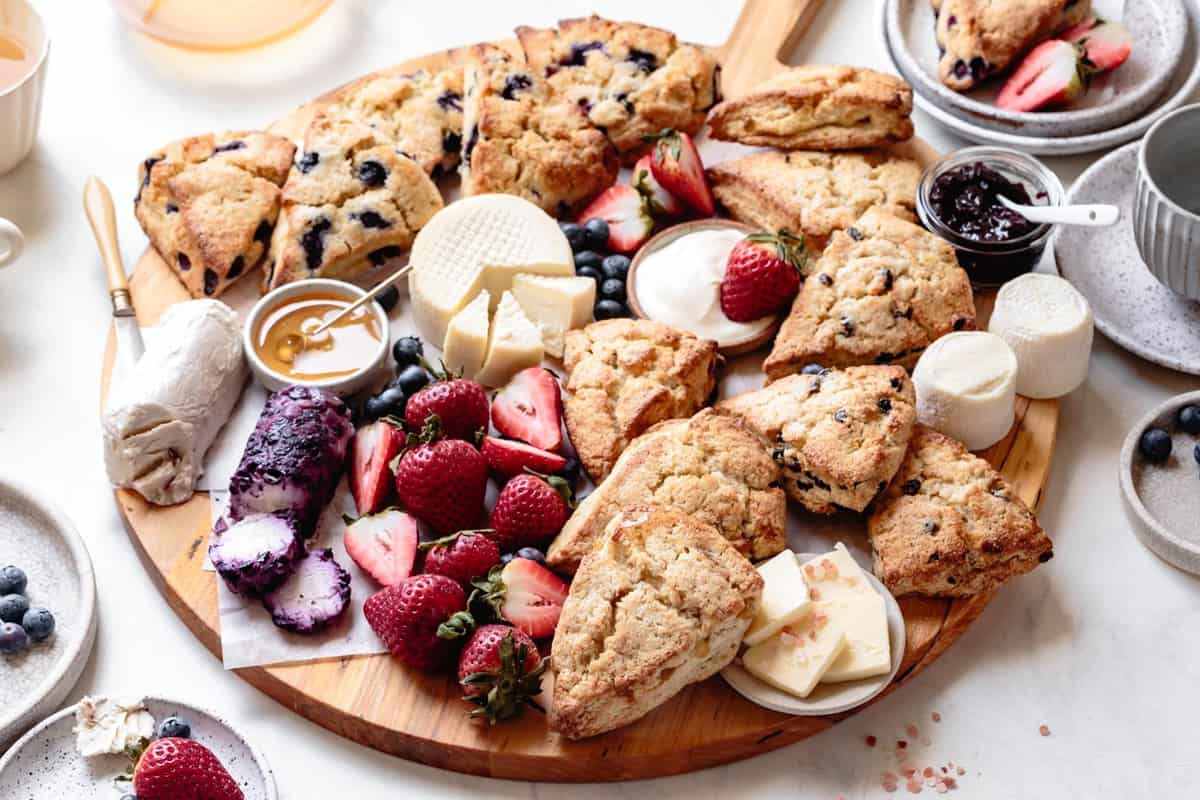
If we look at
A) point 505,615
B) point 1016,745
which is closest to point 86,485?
point 505,615

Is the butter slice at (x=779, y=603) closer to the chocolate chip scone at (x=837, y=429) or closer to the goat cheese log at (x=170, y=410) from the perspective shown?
the chocolate chip scone at (x=837, y=429)

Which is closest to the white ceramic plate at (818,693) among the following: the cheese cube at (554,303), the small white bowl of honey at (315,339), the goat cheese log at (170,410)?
the cheese cube at (554,303)

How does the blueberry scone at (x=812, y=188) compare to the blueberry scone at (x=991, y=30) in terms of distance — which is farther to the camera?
the blueberry scone at (x=991, y=30)

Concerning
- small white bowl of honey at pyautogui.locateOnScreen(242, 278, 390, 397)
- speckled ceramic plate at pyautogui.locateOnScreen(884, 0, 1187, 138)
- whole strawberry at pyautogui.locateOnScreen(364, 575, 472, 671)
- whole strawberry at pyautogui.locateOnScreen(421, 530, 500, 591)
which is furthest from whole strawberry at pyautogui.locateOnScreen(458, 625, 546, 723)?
speckled ceramic plate at pyautogui.locateOnScreen(884, 0, 1187, 138)

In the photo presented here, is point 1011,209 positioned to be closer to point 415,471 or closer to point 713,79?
point 713,79

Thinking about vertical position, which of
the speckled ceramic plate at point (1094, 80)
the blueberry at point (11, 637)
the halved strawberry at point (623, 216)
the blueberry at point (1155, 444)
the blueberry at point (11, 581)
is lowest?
the blueberry at point (11, 637)

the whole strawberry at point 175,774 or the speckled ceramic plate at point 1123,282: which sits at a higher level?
the speckled ceramic plate at point 1123,282

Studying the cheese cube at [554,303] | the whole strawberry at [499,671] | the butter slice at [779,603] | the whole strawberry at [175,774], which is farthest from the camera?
the cheese cube at [554,303]

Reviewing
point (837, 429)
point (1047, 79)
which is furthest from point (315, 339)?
point (1047, 79)

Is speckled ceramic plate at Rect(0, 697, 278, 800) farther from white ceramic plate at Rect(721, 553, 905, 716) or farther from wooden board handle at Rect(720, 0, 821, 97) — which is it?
wooden board handle at Rect(720, 0, 821, 97)
